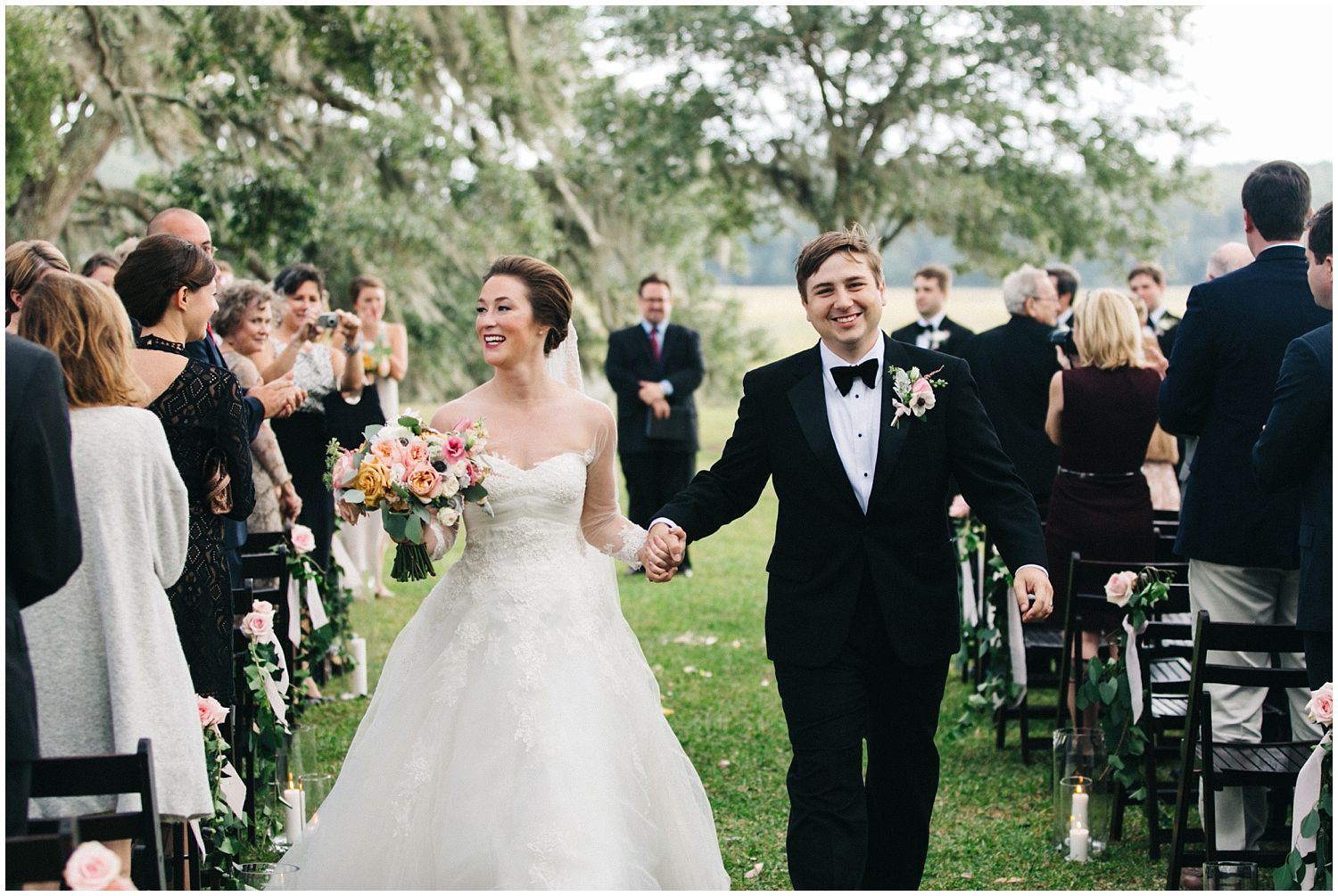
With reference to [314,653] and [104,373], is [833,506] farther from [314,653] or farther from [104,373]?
[314,653]

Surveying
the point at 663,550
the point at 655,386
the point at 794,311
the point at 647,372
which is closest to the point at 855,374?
the point at 663,550

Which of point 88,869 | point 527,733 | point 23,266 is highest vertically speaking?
point 23,266

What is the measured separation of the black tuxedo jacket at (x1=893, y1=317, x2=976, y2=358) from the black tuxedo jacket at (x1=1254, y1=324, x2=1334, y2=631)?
5.59 metres

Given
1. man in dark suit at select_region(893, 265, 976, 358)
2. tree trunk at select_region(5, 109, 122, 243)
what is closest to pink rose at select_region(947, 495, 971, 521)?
man in dark suit at select_region(893, 265, 976, 358)

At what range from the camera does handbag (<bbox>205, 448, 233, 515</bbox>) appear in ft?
15.7

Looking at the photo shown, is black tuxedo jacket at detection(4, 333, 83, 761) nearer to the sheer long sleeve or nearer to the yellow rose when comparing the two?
the yellow rose

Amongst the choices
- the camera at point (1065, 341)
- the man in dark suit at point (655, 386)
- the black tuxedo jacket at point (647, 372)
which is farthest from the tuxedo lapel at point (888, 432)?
the black tuxedo jacket at point (647, 372)

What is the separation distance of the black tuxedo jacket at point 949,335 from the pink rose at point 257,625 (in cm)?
568

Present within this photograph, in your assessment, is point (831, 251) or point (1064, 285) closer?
point (831, 251)

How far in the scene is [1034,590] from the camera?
427 cm

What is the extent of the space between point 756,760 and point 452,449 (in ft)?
9.82

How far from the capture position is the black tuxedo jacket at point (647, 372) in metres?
12.3

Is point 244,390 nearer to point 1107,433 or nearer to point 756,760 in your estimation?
point 756,760

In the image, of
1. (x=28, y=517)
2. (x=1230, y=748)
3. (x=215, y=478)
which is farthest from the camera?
(x=1230, y=748)
